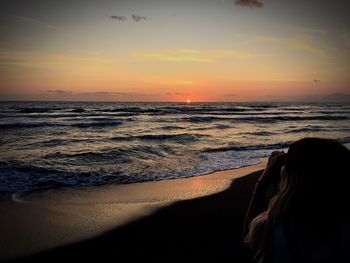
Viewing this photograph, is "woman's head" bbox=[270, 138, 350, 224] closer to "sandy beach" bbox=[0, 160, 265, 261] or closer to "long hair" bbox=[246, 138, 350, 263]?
"long hair" bbox=[246, 138, 350, 263]

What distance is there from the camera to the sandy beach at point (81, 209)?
4496 millimetres

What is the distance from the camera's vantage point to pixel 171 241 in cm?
433

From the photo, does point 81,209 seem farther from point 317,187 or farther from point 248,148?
point 248,148

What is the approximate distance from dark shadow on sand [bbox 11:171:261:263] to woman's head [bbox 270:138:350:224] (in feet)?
8.39

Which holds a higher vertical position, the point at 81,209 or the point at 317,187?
the point at 317,187

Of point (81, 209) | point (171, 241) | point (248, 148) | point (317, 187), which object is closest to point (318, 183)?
point (317, 187)

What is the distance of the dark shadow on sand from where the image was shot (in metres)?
3.96

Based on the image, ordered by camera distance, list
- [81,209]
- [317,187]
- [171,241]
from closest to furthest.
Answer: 1. [317,187]
2. [171,241]
3. [81,209]

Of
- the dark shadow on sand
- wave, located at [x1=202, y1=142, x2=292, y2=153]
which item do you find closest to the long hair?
the dark shadow on sand

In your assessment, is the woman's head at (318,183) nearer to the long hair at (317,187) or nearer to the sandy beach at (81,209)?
the long hair at (317,187)

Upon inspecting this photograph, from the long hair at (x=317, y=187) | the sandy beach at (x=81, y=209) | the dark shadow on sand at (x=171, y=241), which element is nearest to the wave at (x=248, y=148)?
the sandy beach at (x=81, y=209)

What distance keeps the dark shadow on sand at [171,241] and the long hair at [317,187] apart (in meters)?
2.53

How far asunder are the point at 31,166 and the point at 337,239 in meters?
9.19

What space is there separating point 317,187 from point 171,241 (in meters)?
3.12
